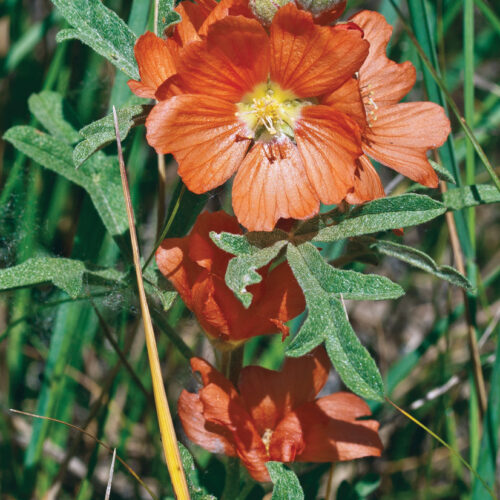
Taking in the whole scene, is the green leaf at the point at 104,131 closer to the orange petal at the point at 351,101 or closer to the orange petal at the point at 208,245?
the orange petal at the point at 208,245

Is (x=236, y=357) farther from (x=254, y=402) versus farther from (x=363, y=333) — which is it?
(x=363, y=333)

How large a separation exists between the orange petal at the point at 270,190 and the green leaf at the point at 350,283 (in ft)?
0.31

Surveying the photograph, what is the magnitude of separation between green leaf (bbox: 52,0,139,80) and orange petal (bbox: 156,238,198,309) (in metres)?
0.36

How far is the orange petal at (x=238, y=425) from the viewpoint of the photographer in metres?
1.25

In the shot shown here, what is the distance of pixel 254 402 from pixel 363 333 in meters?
1.68

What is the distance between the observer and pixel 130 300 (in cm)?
152

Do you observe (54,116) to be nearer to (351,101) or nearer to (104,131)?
(104,131)

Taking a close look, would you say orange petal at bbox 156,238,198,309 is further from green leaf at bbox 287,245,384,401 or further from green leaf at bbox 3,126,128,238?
green leaf at bbox 3,126,128,238

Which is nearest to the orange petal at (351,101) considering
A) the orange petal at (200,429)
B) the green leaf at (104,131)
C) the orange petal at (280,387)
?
the green leaf at (104,131)

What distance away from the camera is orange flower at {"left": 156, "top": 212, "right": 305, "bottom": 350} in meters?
1.22

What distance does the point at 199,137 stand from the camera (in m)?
1.20

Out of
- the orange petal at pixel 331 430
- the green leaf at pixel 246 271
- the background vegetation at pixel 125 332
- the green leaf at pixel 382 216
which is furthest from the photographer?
the background vegetation at pixel 125 332

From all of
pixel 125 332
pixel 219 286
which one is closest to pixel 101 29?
pixel 219 286

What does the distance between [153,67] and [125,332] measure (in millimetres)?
1189
